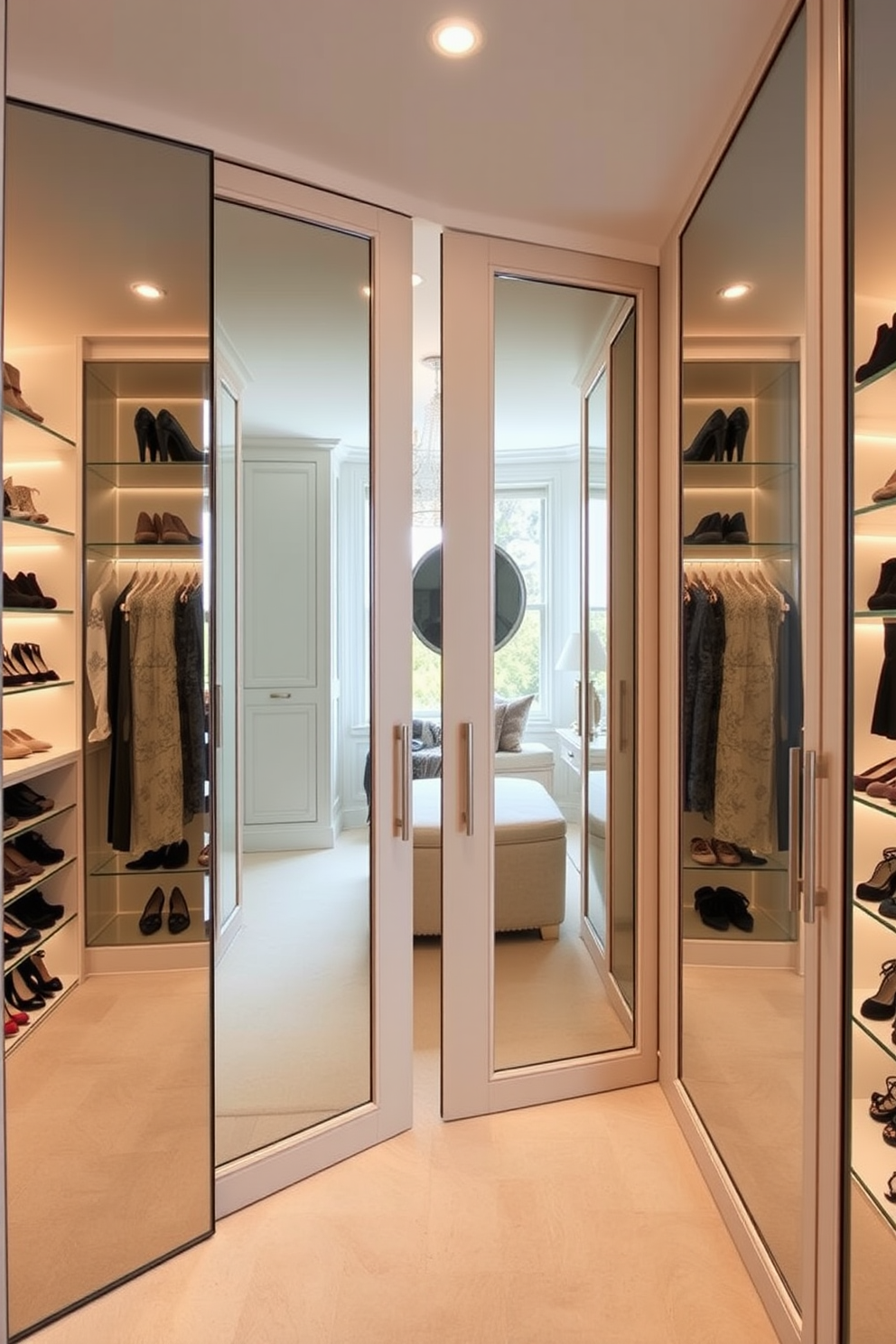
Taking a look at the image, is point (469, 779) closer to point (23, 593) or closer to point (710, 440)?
point (710, 440)

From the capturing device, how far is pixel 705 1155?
2.04 metres

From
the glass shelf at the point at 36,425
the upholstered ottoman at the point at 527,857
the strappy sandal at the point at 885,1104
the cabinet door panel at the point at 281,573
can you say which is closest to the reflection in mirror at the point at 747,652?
the strappy sandal at the point at 885,1104

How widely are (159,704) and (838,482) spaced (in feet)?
4.87

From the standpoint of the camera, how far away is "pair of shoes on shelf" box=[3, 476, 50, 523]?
1.52 m

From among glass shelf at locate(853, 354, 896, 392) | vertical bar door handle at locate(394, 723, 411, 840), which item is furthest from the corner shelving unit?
vertical bar door handle at locate(394, 723, 411, 840)

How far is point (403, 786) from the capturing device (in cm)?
223

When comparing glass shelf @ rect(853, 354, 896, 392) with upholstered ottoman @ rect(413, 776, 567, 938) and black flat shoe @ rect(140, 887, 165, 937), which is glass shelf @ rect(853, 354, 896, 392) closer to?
upholstered ottoman @ rect(413, 776, 567, 938)

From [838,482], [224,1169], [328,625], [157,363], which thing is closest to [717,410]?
[838,482]

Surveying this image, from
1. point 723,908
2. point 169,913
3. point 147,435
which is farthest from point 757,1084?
point 147,435

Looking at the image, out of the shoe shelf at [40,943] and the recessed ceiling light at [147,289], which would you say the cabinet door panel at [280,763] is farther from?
the recessed ceiling light at [147,289]

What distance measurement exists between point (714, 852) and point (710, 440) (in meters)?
1.06

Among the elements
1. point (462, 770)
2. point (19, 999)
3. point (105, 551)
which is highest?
point (105, 551)

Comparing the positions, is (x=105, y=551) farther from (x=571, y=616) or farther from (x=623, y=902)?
(x=623, y=902)

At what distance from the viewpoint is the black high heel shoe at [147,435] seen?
1.76m
